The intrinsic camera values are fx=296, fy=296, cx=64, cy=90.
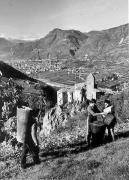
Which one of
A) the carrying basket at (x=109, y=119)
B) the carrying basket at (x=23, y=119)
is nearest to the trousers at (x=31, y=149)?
the carrying basket at (x=23, y=119)

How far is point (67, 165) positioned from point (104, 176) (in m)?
2.11

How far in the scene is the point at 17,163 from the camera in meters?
12.2

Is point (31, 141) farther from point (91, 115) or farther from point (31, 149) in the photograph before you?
point (91, 115)

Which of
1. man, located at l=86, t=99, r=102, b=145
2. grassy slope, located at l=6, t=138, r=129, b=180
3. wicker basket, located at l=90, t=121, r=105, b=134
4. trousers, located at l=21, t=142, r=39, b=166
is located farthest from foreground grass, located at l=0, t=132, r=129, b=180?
wicker basket, located at l=90, t=121, r=105, b=134

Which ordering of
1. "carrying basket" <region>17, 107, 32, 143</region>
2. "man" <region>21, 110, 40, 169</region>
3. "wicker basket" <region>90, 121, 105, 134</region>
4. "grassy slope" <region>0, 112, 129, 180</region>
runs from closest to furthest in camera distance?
"grassy slope" <region>0, 112, 129, 180</region> < "carrying basket" <region>17, 107, 32, 143</region> < "man" <region>21, 110, 40, 169</region> < "wicker basket" <region>90, 121, 105, 134</region>

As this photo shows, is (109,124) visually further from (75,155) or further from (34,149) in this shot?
(34,149)

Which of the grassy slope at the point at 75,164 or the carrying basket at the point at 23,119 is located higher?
the carrying basket at the point at 23,119

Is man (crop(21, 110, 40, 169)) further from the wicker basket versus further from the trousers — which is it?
the wicker basket

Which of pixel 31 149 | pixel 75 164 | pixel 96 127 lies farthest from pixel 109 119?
pixel 31 149

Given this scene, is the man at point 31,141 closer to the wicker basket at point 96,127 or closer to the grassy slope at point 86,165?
the grassy slope at point 86,165

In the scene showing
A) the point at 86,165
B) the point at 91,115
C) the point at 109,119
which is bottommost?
the point at 86,165

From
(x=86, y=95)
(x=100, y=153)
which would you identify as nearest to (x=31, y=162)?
(x=100, y=153)

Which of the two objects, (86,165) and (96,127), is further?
(96,127)

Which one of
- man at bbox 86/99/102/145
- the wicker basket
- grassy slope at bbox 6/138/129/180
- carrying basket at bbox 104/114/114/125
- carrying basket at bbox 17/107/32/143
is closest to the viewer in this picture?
grassy slope at bbox 6/138/129/180
